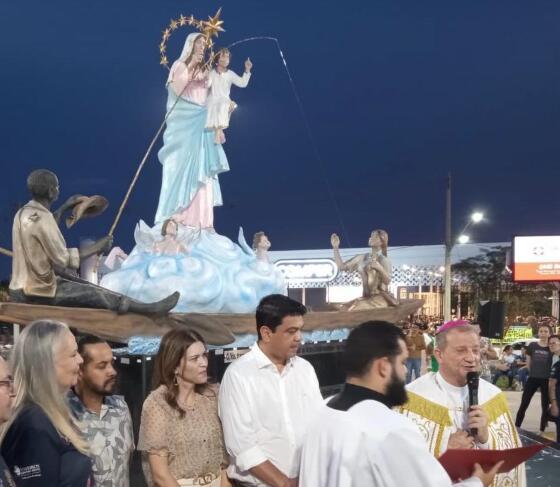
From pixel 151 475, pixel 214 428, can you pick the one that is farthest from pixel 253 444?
pixel 151 475

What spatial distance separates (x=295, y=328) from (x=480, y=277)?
116 feet

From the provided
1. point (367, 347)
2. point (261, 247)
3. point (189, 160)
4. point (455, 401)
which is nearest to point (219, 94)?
point (189, 160)

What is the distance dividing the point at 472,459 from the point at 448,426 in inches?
40.4

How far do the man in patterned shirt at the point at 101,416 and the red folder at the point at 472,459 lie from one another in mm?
1572

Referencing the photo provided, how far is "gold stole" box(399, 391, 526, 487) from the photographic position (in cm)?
366

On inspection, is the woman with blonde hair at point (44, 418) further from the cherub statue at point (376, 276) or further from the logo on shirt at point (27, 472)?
the cherub statue at point (376, 276)

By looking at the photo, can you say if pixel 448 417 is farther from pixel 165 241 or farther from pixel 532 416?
pixel 165 241

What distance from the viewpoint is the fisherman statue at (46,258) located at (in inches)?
265

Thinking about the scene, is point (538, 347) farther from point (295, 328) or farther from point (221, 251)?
point (295, 328)

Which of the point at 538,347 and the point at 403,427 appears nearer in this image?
the point at 403,427

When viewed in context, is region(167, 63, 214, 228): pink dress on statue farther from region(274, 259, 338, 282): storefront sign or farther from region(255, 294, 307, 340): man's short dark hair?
region(274, 259, 338, 282): storefront sign

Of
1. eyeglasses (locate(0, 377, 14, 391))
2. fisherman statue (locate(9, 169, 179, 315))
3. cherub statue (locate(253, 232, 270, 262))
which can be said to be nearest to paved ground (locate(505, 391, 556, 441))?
cherub statue (locate(253, 232, 270, 262))

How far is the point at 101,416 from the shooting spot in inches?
135

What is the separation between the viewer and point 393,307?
1389cm
